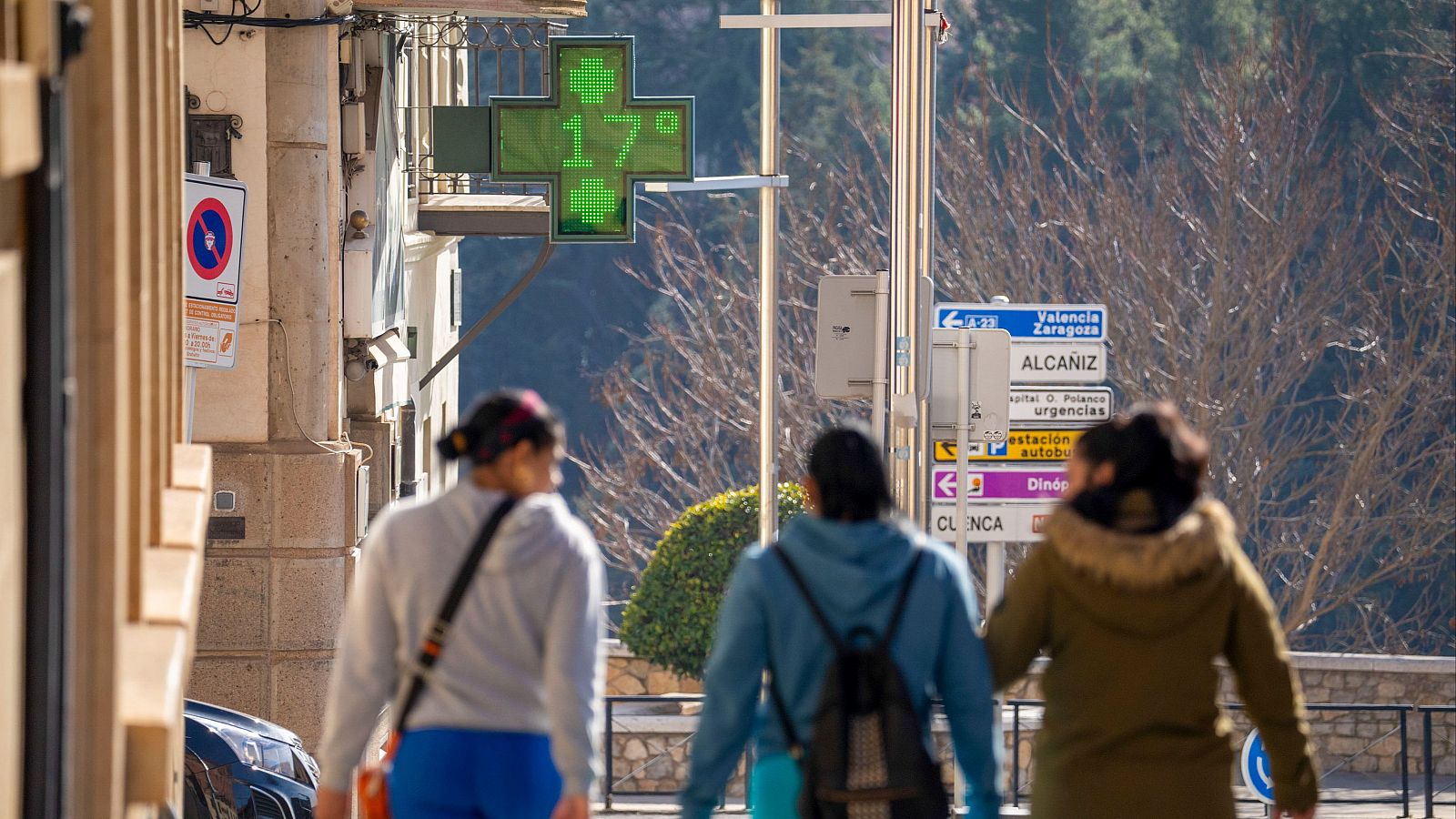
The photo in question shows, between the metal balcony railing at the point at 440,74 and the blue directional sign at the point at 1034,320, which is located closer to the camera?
the blue directional sign at the point at 1034,320

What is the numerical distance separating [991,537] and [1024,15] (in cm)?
2522

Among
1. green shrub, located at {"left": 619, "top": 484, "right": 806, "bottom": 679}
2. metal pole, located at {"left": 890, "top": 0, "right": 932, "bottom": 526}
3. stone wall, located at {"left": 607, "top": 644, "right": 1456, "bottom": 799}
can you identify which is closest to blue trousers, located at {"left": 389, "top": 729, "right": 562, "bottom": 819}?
metal pole, located at {"left": 890, "top": 0, "right": 932, "bottom": 526}

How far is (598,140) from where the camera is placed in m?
10.9

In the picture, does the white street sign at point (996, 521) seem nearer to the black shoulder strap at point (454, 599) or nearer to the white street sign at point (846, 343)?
the white street sign at point (846, 343)

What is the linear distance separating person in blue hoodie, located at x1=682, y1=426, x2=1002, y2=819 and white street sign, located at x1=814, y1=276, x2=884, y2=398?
26.6 ft

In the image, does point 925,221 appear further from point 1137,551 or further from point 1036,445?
point 1137,551

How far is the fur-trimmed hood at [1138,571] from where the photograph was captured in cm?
415

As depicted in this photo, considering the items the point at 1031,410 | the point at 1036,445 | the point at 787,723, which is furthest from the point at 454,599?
the point at 1036,445

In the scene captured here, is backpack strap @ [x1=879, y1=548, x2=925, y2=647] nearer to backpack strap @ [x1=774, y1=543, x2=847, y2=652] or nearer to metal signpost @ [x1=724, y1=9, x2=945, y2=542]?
backpack strap @ [x1=774, y1=543, x2=847, y2=652]

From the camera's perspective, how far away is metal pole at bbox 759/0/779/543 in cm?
1355

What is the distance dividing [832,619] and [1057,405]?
32.1ft

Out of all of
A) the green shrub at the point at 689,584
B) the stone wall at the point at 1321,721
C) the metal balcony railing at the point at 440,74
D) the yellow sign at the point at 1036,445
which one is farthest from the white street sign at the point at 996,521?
the green shrub at the point at 689,584

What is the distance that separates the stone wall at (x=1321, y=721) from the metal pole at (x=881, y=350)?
435cm

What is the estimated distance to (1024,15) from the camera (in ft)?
120
